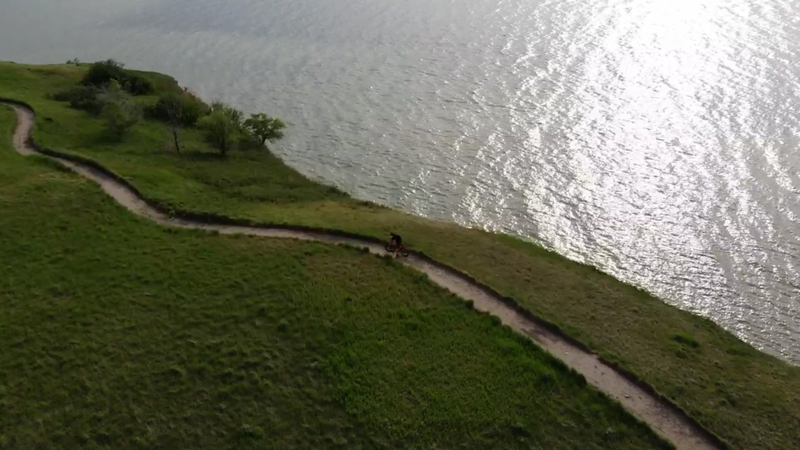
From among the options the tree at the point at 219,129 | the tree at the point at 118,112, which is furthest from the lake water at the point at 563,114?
the tree at the point at 118,112

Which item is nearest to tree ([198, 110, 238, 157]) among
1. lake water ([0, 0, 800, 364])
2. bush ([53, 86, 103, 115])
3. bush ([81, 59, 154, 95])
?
lake water ([0, 0, 800, 364])

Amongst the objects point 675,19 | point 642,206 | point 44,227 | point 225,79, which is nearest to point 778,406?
point 642,206

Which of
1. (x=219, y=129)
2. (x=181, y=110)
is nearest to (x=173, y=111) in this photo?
(x=181, y=110)

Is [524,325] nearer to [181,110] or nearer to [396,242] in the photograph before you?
[396,242]

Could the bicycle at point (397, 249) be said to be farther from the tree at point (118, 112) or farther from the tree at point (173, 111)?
the tree at point (118, 112)

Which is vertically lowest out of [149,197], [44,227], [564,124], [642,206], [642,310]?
[44,227]

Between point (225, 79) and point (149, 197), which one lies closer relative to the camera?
point (149, 197)

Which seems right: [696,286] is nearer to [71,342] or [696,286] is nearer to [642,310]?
[642,310]
